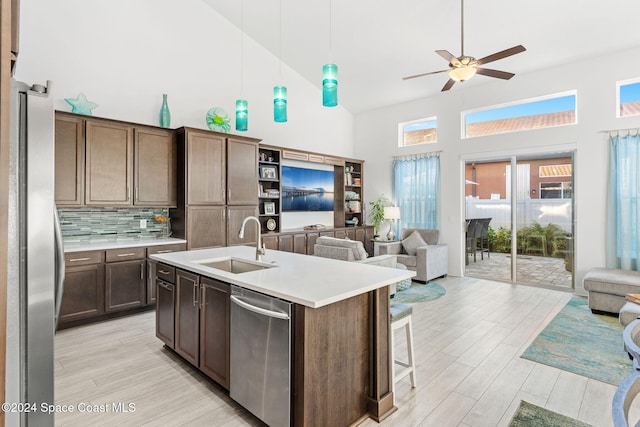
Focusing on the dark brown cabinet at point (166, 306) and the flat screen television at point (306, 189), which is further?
the flat screen television at point (306, 189)

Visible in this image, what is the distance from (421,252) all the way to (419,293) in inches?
35.2

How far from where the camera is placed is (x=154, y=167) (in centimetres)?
448

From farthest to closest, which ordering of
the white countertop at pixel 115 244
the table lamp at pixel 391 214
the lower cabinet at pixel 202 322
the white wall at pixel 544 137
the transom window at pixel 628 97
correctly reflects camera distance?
1. the table lamp at pixel 391 214
2. the white wall at pixel 544 137
3. the transom window at pixel 628 97
4. the white countertop at pixel 115 244
5. the lower cabinet at pixel 202 322

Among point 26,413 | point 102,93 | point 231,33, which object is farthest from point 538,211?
point 102,93

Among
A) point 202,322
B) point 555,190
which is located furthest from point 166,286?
point 555,190

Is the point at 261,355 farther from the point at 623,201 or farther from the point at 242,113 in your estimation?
the point at 623,201

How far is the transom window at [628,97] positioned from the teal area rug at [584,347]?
2937 millimetres

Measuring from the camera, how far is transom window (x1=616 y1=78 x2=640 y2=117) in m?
4.67

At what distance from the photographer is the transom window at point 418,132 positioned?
674 cm

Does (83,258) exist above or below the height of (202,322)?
above

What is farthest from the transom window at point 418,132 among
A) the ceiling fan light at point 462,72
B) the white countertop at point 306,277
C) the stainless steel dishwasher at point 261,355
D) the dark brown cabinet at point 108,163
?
the stainless steel dishwasher at point 261,355

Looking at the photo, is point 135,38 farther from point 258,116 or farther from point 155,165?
point 258,116

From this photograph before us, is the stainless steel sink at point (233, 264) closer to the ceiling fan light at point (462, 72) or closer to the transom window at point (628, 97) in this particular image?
the ceiling fan light at point (462, 72)

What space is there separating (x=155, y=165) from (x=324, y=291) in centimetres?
365
